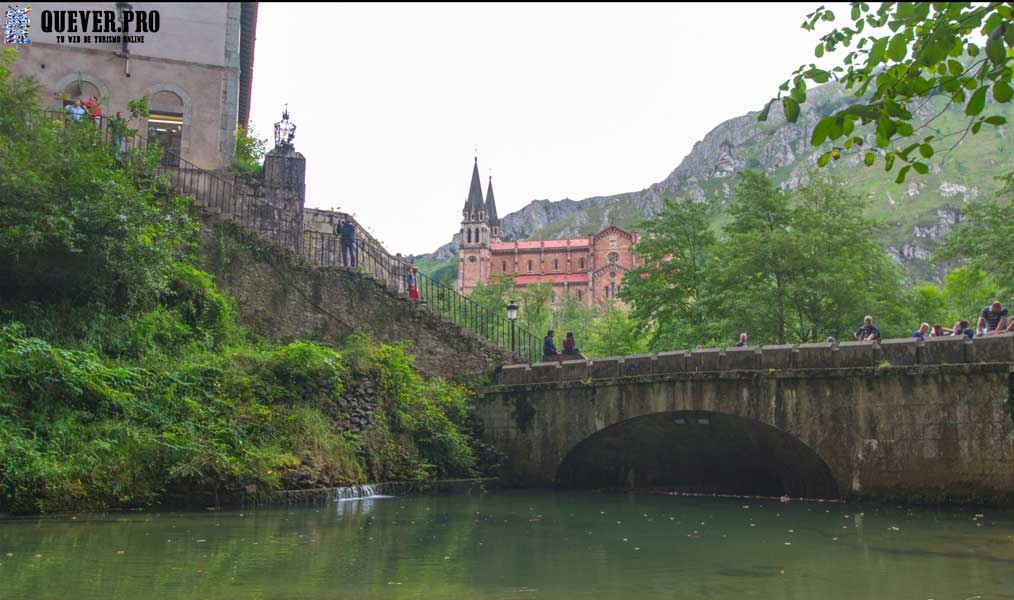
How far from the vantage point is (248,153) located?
33.2 m

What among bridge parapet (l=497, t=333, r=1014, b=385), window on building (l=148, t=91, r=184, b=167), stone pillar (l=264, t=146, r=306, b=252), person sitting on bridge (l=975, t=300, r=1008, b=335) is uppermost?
window on building (l=148, t=91, r=184, b=167)

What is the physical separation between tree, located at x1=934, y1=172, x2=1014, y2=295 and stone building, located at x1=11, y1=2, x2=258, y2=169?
71.3 ft

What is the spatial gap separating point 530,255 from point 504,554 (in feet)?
445

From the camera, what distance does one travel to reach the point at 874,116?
4.94 m

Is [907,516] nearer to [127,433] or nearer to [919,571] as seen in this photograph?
[919,571]

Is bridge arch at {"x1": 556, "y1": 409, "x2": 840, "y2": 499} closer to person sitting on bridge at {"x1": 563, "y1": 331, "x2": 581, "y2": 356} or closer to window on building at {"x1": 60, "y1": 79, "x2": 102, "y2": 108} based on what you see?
person sitting on bridge at {"x1": 563, "y1": 331, "x2": 581, "y2": 356}

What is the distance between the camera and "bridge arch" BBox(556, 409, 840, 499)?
1911 centimetres

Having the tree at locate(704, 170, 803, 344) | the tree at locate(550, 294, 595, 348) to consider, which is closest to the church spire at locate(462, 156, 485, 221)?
the tree at locate(550, 294, 595, 348)

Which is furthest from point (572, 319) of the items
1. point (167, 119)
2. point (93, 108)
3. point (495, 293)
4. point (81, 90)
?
point (93, 108)

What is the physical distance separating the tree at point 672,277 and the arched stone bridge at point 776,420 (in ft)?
33.0

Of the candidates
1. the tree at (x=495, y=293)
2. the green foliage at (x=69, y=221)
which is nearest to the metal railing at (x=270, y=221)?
the green foliage at (x=69, y=221)

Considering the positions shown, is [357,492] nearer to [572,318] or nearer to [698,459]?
[698,459]

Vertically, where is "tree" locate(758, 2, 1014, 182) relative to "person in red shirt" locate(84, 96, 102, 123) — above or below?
below

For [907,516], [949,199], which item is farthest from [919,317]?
[949,199]
